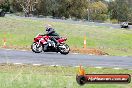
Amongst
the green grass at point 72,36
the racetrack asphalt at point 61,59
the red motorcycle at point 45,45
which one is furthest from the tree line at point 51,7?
the racetrack asphalt at point 61,59

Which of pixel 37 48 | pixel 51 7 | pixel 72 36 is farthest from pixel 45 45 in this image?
pixel 51 7

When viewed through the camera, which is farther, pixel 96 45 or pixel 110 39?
pixel 110 39

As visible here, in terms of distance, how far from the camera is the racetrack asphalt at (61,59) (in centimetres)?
2145

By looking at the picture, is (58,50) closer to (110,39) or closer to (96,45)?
(96,45)

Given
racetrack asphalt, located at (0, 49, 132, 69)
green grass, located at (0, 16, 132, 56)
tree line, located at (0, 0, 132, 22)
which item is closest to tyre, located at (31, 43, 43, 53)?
racetrack asphalt, located at (0, 49, 132, 69)

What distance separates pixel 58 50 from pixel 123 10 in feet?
Answer: 311

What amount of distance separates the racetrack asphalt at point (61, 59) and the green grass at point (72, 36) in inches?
273

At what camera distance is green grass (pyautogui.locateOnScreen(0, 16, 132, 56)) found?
3417cm

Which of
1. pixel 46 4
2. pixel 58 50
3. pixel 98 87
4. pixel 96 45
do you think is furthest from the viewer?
pixel 46 4

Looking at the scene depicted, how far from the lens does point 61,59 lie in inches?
904

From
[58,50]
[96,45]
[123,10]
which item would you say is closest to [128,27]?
[96,45]

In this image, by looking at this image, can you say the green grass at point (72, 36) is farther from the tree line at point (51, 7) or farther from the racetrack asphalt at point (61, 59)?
the tree line at point (51, 7)

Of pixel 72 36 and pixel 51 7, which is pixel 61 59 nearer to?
pixel 72 36

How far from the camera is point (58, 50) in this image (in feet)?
83.7
